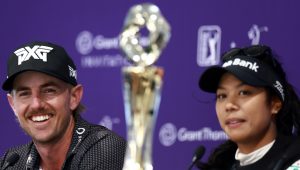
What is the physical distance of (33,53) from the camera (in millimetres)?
2215

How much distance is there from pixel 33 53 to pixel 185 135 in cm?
90

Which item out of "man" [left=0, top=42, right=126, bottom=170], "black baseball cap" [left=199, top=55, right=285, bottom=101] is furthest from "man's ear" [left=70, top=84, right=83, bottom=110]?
"black baseball cap" [left=199, top=55, right=285, bottom=101]

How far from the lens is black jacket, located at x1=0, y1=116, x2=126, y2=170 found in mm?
2232

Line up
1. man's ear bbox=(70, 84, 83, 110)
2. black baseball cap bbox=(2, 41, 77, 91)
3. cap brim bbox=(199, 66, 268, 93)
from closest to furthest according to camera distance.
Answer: cap brim bbox=(199, 66, 268, 93) < black baseball cap bbox=(2, 41, 77, 91) < man's ear bbox=(70, 84, 83, 110)

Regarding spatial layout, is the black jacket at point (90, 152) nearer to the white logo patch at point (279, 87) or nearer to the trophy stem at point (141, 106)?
the trophy stem at point (141, 106)

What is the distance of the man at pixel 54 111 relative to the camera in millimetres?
2217

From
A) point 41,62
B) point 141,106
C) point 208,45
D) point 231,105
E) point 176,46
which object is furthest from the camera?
point 176,46

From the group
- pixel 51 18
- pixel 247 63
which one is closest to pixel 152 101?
pixel 247 63

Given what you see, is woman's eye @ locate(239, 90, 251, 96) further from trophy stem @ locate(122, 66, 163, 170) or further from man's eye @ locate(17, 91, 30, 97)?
man's eye @ locate(17, 91, 30, 97)

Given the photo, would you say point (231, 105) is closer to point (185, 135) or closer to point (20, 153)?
point (20, 153)

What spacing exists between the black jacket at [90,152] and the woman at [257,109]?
1.14ft

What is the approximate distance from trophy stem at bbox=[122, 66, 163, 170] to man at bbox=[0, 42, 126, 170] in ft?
0.78

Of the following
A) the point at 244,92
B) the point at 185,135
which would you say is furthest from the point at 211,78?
the point at 185,135

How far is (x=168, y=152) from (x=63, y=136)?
31.1 inches
